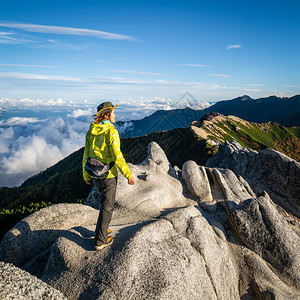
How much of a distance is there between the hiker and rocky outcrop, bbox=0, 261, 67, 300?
2800 mm

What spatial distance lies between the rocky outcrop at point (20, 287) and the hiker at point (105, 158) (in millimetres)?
2800

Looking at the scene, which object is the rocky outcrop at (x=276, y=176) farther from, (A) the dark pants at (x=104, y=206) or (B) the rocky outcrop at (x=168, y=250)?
(A) the dark pants at (x=104, y=206)

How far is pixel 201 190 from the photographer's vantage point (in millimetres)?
17125

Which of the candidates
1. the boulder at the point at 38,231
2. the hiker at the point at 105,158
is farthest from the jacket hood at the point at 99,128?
the boulder at the point at 38,231

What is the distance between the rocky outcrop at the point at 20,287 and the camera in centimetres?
457

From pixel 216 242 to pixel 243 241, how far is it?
7.59 feet

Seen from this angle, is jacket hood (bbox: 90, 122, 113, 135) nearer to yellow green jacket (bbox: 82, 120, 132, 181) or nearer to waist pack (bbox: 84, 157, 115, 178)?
yellow green jacket (bbox: 82, 120, 132, 181)

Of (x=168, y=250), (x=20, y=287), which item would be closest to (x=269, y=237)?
(x=168, y=250)

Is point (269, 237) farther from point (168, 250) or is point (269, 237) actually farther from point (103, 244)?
point (103, 244)

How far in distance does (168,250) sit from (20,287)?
18.1 feet

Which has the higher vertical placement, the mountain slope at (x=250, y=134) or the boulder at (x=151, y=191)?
the boulder at (x=151, y=191)

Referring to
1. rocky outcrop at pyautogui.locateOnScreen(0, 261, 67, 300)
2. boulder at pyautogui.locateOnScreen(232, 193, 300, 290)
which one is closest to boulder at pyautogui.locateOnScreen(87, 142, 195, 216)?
boulder at pyautogui.locateOnScreen(232, 193, 300, 290)

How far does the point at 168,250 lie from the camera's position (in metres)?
8.73

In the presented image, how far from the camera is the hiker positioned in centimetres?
789
